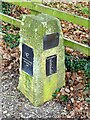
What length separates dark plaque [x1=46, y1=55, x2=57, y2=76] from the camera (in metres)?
4.76

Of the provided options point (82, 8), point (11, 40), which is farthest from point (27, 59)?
point (82, 8)

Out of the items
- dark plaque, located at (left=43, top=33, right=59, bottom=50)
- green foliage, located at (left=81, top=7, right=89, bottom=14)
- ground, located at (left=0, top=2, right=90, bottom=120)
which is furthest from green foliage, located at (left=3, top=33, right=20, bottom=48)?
green foliage, located at (left=81, top=7, right=89, bottom=14)

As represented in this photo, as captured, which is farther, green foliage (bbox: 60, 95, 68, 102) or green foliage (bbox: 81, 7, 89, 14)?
green foliage (bbox: 81, 7, 89, 14)

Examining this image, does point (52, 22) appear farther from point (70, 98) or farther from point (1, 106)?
point (1, 106)

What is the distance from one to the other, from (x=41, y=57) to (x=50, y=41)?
0.84 feet

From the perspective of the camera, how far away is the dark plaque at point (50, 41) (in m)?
4.58

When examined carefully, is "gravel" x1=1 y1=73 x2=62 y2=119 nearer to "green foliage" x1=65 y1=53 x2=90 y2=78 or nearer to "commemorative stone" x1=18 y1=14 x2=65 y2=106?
"commemorative stone" x1=18 y1=14 x2=65 y2=106

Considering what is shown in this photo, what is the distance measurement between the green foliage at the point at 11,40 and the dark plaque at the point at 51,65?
1.70 metres

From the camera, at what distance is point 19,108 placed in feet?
16.0

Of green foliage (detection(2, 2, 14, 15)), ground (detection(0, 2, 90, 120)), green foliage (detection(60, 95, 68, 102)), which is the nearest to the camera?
ground (detection(0, 2, 90, 120))

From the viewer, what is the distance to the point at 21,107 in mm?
4898

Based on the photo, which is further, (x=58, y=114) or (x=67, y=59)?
(x=67, y=59)

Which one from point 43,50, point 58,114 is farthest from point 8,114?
point 43,50

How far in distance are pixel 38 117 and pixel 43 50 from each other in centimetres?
95
